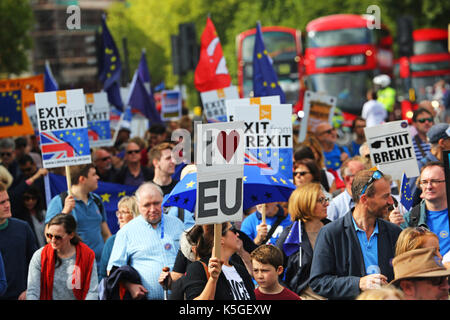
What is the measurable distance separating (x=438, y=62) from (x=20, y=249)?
33.6 metres

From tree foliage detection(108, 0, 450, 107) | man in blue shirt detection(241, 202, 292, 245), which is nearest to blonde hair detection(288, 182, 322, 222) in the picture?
man in blue shirt detection(241, 202, 292, 245)

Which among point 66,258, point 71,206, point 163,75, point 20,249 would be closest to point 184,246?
point 66,258

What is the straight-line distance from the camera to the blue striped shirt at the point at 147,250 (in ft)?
22.4

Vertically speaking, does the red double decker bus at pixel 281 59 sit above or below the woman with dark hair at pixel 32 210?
above

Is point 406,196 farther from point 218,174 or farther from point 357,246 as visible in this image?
point 218,174

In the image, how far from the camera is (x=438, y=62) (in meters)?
38.9

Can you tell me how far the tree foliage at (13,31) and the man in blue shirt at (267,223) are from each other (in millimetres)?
33216

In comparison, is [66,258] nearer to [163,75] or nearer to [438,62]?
[438,62]

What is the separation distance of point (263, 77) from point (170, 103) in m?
6.44

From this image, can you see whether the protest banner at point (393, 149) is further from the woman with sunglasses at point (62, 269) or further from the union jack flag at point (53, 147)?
the union jack flag at point (53, 147)

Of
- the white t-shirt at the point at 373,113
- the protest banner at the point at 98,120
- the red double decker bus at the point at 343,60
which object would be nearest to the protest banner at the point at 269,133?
the protest banner at the point at 98,120

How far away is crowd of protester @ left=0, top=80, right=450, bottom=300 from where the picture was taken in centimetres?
534

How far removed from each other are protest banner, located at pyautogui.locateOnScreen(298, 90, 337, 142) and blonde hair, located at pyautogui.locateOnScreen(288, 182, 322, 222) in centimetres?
619

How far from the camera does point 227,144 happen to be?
5.23 m
